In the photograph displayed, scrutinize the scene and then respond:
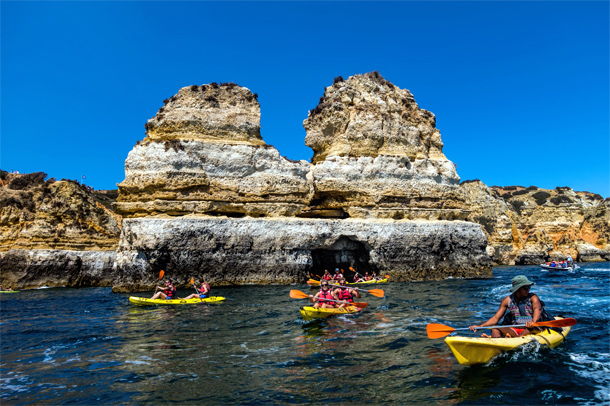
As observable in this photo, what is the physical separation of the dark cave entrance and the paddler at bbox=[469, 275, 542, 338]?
1497 centimetres

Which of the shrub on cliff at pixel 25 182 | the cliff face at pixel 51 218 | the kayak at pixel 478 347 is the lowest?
the kayak at pixel 478 347

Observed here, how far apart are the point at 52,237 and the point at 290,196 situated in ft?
50.1

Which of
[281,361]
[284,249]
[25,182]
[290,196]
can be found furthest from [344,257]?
[25,182]

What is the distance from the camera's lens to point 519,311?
7102 millimetres

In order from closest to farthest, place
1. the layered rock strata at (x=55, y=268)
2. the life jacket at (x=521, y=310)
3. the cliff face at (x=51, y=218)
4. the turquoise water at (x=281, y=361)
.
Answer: the turquoise water at (x=281, y=361)
the life jacket at (x=521, y=310)
the layered rock strata at (x=55, y=268)
the cliff face at (x=51, y=218)

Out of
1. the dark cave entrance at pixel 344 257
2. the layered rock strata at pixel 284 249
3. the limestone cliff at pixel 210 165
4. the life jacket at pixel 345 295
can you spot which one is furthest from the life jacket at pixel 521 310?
the limestone cliff at pixel 210 165

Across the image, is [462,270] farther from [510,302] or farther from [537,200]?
[537,200]

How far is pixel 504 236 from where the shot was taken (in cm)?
4988

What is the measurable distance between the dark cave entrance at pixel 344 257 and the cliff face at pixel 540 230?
30.2 metres

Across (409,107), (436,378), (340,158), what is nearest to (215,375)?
(436,378)

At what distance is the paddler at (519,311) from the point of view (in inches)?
271

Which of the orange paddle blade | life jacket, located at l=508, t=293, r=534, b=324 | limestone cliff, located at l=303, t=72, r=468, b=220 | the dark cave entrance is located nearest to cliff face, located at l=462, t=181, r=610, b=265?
limestone cliff, located at l=303, t=72, r=468, b=220

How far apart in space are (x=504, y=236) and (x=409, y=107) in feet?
101

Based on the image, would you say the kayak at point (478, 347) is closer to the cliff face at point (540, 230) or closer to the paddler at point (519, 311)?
the paddler at point (519, 311)
